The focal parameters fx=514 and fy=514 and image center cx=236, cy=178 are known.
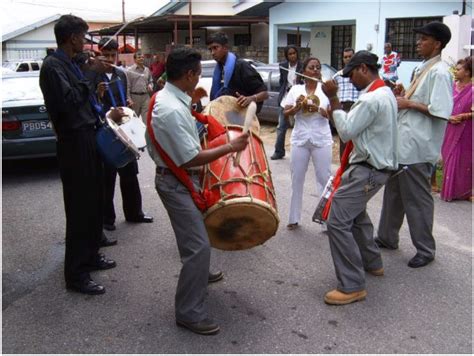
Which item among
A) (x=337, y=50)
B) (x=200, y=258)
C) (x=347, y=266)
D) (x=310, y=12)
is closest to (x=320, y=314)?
(x=347, y=266)

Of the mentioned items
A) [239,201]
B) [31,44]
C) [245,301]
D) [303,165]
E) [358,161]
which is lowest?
[245,301]

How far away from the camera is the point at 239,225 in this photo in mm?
3342

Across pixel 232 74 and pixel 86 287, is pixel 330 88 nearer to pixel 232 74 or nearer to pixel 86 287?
pixel 232 74

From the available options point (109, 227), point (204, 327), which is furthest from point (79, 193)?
→ point (109, 227)

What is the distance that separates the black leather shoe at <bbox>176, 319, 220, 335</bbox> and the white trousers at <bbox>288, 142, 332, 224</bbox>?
2100 millimetres

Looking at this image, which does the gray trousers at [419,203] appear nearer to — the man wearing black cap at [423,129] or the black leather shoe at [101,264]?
the man wearing black cap at [423,129]

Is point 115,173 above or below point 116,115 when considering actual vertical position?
below

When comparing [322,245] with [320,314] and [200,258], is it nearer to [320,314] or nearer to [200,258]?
[320,314]

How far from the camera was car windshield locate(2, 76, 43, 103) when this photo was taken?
7285 mm

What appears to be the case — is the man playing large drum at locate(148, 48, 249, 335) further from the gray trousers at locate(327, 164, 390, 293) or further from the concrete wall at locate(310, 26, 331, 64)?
the concrete wall at locate(310, 26, 331, 64)

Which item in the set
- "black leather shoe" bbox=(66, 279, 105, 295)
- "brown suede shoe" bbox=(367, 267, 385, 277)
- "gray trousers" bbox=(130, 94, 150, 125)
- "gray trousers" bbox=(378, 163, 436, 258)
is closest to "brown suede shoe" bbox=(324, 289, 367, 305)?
"brown suede shoe" bbox=(367, 267, 385, 277)

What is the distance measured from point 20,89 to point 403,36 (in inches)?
409

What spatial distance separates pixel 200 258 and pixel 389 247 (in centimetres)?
220

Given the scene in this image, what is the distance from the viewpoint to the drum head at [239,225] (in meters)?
3.23
